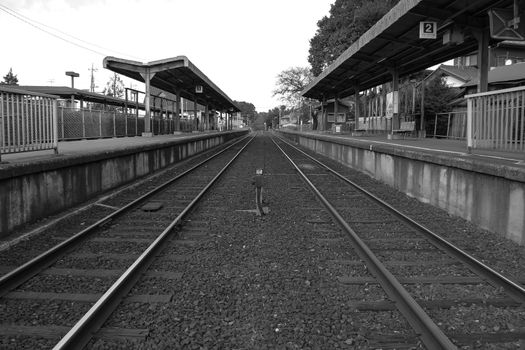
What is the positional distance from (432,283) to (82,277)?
4.00 meters

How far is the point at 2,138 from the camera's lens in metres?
7.74

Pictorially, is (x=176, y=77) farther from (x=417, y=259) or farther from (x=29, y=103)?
(x=417, y=259)

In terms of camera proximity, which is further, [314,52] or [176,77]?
[314,52]

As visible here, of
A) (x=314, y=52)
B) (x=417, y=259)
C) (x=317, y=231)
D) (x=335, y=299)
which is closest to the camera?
(x=335, y=299)

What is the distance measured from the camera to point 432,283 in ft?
16.4

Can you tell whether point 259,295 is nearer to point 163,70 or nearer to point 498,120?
point 498,120

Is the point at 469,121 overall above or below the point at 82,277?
above

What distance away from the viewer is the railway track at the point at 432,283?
3.73 metres

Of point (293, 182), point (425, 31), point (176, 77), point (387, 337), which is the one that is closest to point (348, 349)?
point (387, 337)

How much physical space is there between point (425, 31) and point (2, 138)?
12759mm

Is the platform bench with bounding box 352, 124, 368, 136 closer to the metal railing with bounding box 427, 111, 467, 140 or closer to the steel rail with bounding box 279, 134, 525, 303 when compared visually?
the metal railing with bounding box 427, 111, 467, 140

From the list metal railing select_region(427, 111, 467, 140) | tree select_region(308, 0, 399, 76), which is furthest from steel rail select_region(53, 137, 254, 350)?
tree select_region(308, 0, 399, 76)

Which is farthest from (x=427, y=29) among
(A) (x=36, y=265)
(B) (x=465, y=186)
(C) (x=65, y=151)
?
(A) (x=36, y=265)

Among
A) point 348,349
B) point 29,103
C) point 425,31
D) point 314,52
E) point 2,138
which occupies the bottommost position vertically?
point 348,349
